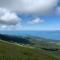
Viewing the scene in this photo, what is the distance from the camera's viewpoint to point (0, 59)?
731 inches

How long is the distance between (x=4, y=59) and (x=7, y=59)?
41 centimetres

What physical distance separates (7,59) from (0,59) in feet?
3.28

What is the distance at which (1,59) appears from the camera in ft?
61.7

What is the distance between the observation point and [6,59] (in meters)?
19.3

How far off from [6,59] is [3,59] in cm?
43

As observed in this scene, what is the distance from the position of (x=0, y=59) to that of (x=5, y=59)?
0.74 m

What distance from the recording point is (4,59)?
1906 cm

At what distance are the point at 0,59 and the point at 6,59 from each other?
2.95 ft

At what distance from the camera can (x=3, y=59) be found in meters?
19.0

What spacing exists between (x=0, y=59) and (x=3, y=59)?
466 mm

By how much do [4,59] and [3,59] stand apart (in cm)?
12

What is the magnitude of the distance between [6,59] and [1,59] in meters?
0.67
